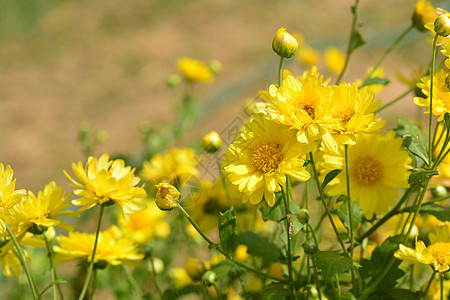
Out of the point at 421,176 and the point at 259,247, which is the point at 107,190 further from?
the point at 421,176

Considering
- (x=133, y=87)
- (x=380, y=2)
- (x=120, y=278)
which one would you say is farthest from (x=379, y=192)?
(x=380, y=2)

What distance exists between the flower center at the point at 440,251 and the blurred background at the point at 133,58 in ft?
7.24

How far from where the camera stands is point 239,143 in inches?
29.6

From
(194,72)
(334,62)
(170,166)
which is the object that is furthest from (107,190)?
(334,62)

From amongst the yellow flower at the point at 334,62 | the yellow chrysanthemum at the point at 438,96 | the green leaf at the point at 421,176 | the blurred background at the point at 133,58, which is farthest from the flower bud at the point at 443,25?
the blurred background at the point at 133,58

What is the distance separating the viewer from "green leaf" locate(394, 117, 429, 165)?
79 cm

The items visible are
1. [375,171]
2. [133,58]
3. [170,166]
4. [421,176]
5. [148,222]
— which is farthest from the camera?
[133,58]

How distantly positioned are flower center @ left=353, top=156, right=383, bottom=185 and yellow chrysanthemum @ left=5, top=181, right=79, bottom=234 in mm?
481

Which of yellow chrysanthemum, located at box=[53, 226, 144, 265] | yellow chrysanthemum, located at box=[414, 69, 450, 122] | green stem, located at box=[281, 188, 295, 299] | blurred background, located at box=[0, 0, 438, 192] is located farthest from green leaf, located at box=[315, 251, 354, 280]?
blurred background, located at box=[0, 0, 438, 192]

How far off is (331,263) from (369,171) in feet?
0.87

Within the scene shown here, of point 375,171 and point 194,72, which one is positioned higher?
point 375,171

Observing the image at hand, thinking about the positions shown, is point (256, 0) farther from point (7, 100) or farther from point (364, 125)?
point (364, 125)

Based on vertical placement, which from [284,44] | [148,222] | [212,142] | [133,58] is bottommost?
[133,58]

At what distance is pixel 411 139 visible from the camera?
81 cm
